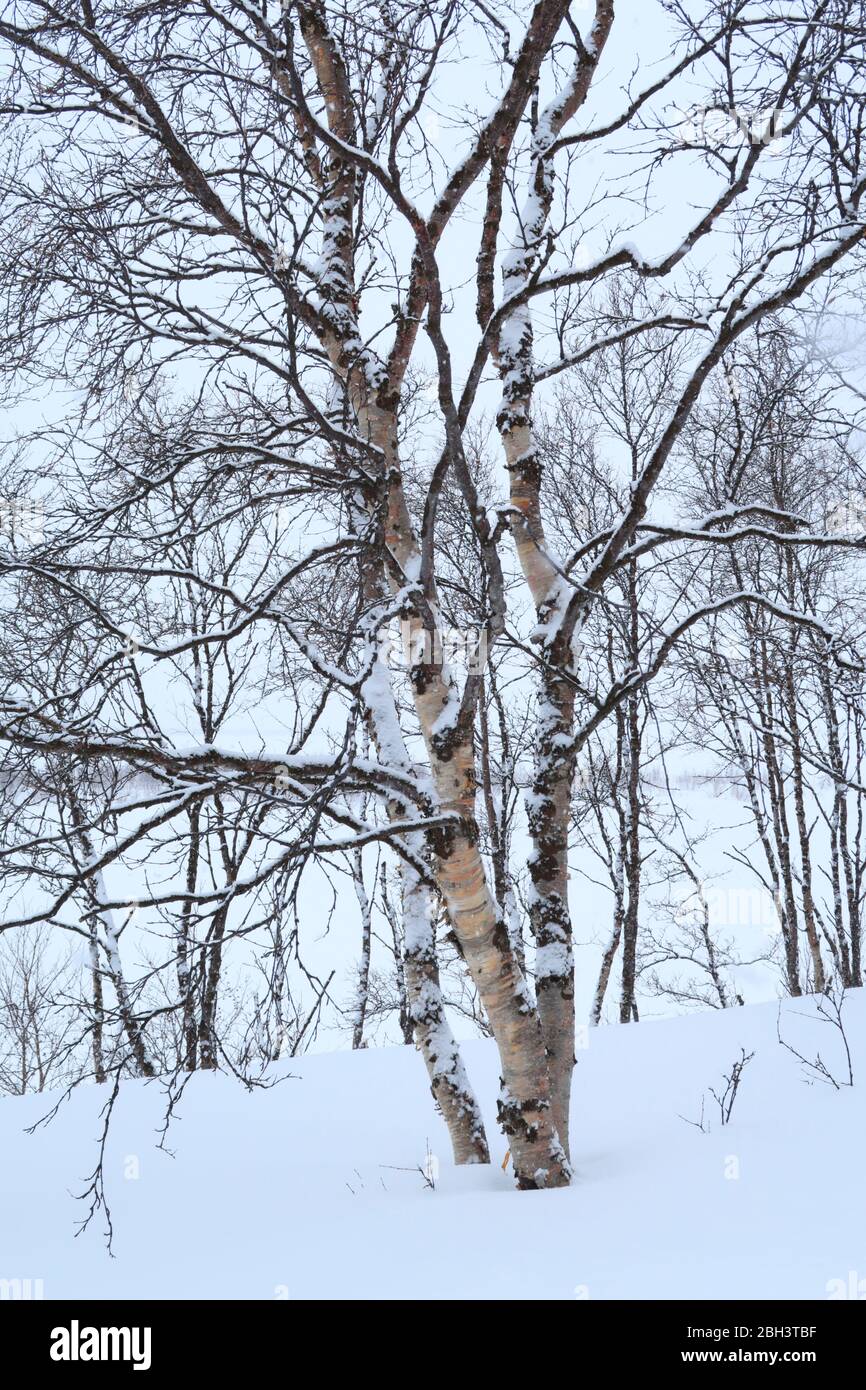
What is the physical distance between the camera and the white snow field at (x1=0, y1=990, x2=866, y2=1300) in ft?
9.38

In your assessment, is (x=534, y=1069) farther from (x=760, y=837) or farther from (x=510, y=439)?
(x=760, y=837)

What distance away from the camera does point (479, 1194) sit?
3965 millimetres

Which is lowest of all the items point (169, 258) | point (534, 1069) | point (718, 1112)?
point (718, 1112)

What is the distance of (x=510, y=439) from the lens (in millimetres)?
4906

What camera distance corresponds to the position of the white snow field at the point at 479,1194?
9.38ft

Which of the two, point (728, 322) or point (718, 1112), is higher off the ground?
point (728, 322)

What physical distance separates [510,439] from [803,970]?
17379mm

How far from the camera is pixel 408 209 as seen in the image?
3.19 metres

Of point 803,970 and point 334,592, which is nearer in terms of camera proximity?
point 334,592

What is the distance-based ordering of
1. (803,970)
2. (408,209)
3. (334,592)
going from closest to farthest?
1. (408,209)
2. (334,592)
3. (803,970)
